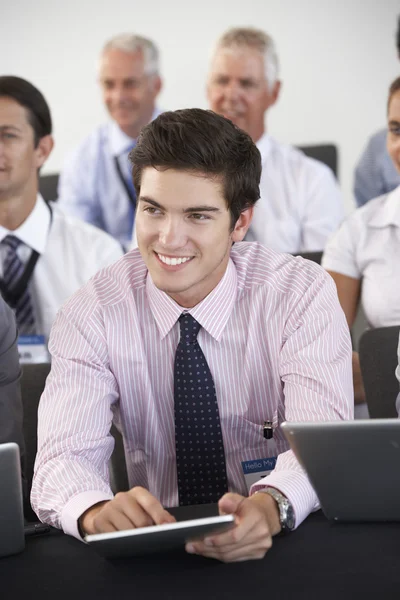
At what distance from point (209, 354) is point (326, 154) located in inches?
130

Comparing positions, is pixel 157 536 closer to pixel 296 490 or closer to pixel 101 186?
pixel 296 490

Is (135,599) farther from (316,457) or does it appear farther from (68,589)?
(316,457)

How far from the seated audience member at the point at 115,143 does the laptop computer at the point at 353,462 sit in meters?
3.76

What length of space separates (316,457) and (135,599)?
12.5 inches

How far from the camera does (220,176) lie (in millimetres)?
1782

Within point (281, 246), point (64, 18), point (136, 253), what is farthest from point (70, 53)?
point (136, 253)

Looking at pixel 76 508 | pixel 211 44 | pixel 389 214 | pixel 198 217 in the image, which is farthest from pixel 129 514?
pixel 211 44

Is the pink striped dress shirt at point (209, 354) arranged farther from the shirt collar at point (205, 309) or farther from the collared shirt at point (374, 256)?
the collared shirt at point (374, 256)

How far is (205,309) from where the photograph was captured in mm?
1858

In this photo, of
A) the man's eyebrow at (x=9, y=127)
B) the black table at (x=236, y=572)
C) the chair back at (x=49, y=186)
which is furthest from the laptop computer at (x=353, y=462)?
the chair back at (x=49, y=186)

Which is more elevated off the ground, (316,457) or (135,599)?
(316,457)

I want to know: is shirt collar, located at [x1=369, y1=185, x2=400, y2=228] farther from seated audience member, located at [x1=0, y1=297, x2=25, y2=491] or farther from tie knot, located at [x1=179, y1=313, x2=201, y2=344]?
seated audience member, located at [x1=0, y1=297, x2=25, y2=491]

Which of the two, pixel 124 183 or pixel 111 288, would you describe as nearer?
pixel 111 288

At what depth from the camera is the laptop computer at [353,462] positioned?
1147mm
